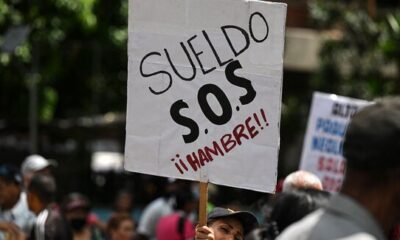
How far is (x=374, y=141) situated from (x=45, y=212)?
505cm

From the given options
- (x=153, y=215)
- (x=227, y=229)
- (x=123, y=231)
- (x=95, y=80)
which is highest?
(x=227, y=229)

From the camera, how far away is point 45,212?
767 centimetres

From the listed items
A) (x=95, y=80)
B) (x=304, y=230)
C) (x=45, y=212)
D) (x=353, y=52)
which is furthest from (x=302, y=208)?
(x=353, y=52)

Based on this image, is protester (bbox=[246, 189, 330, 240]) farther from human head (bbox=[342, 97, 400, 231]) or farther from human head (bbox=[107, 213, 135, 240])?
human head (bbox=[107, 213, 135, 240])

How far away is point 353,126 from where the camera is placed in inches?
114

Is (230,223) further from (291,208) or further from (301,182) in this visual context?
(301,182)

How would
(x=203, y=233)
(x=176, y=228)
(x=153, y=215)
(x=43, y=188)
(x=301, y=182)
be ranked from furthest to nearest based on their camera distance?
(x=153, y=215)
(x=176, y=228)
(x=43, y=188)
(x=301, y=182)
(x=203, y=233)

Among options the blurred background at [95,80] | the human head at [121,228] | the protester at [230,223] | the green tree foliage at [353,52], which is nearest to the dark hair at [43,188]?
the protester at [230,223]

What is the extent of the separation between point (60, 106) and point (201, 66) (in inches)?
698

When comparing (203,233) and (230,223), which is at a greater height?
(203,233)

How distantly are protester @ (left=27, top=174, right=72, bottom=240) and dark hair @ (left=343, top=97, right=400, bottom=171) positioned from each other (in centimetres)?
480

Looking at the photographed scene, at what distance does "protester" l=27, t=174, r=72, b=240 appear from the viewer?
7.50 meters

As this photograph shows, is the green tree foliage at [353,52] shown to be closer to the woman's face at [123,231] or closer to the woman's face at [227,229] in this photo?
the woman's face at [123,231]

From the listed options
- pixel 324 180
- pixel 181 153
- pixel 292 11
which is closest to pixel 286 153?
pixel 292 11
